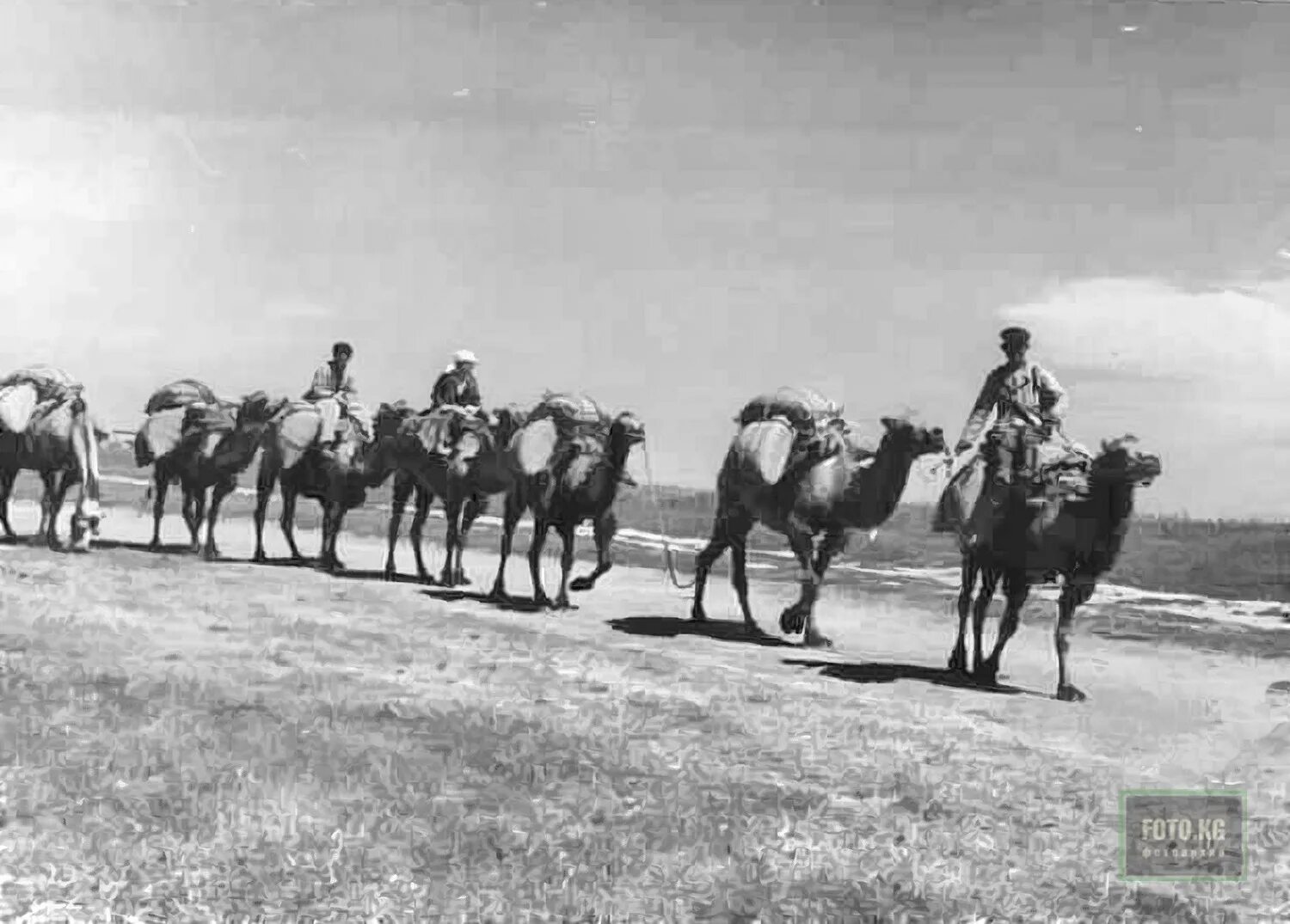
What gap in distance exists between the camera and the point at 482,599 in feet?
38.1

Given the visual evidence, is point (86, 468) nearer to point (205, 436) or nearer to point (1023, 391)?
point (205, 436)

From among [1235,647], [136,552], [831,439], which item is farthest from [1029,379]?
[136,552]

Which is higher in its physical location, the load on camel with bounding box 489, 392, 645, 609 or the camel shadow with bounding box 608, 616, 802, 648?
the load on camel with bounding box 489, 392, 645, 609

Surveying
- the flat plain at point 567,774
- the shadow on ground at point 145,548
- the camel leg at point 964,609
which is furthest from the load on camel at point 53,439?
the camel leg at point 964,609

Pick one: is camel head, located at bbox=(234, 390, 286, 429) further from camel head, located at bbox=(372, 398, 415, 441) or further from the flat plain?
the flat plain

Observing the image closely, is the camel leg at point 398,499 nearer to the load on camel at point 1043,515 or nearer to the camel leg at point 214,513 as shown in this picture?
the camel leg at point 214,513

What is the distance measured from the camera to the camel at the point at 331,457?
13.2 metres

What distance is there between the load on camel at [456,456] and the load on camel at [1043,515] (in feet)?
16.0

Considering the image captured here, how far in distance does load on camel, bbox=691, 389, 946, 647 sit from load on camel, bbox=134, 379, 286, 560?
630 centimetres

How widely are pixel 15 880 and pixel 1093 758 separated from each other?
4924 millimetres

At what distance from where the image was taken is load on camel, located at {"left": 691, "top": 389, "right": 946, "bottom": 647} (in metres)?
8.98

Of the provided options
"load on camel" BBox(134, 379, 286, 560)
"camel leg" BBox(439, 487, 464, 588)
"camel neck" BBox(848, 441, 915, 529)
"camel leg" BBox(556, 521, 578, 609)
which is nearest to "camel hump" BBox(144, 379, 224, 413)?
"load on camel" BBox(134, 379, 286, 560)

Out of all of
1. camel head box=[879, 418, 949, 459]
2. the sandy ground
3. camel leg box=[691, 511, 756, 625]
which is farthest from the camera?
camel leg box=[691, 511, 756, 625]

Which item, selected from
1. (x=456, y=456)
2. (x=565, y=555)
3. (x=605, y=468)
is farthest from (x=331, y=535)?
(x=605, y=468)
